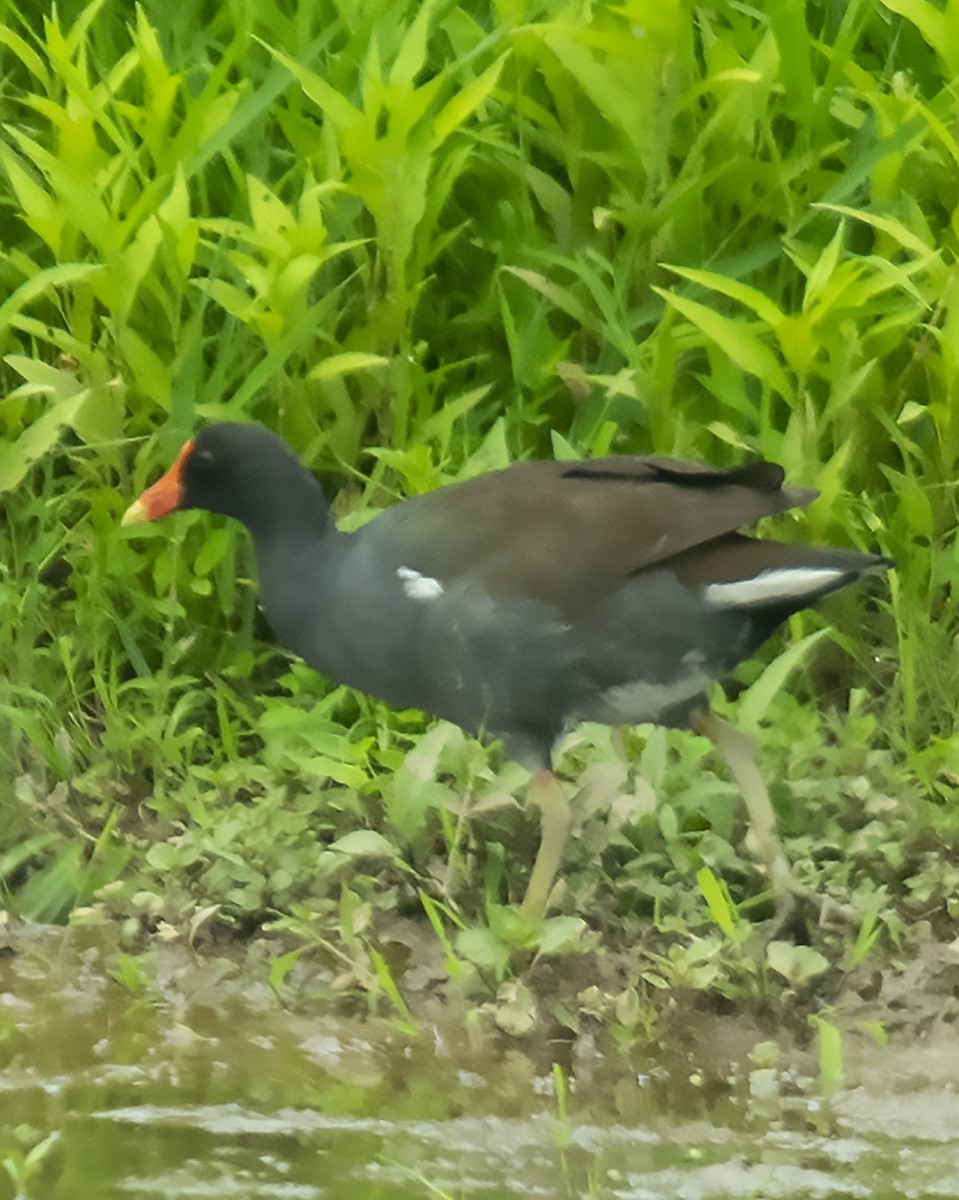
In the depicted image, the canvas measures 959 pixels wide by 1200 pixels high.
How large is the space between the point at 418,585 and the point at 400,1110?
36.5 inches

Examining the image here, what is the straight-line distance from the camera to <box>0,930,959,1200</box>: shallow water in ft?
9.62

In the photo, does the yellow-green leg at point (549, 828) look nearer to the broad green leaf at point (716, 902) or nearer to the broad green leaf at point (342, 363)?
the broad green leaf at point (716, 902)

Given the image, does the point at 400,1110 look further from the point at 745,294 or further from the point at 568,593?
the point at 745,294

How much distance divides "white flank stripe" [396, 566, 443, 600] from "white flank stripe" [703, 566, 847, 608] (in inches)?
18.5

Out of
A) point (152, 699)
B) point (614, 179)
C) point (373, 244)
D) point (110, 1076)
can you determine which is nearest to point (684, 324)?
point (614, 179)

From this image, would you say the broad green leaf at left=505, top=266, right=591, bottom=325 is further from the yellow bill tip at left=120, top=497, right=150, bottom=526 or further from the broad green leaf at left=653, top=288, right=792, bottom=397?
the yellow bill tip at left=120, top=497, right=150, bottom=526

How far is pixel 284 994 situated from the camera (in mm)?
3568

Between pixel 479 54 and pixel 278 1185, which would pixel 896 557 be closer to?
pixel 479 54

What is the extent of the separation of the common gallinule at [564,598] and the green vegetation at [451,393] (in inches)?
6.9

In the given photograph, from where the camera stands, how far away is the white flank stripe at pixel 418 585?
3.63 m

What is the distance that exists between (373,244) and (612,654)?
140 centimetres

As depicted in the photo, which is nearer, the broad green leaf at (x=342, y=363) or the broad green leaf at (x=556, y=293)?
the broad green leaf at (x=342, y=363)

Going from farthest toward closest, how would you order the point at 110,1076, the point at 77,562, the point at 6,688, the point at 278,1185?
the point at 77,562 → the point at 6,688 → the point at 110,1076 → the point at 278,1185

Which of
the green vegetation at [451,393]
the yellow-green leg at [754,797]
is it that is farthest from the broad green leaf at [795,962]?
the yellow-green leg at [754,797]
